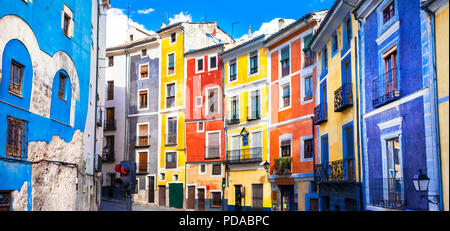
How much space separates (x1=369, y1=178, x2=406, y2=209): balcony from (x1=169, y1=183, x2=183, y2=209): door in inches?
919

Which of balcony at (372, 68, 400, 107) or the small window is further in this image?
the small window

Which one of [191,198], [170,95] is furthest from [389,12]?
[170,95]

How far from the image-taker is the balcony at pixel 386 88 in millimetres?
13805

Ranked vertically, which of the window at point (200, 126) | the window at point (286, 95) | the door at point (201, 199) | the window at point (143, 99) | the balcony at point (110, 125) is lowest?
the door at point (201, 199)

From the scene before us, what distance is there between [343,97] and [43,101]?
11292mm

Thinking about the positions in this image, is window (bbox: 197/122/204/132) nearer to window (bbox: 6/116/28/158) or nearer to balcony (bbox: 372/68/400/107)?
window (bbox: 6/116/28/158)

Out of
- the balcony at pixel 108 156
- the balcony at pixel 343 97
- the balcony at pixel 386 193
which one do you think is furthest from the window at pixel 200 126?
the balcony at pixel 386 193

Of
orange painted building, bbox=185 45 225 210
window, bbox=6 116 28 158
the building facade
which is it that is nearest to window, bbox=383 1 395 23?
the building facade

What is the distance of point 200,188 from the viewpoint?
36.9 metres

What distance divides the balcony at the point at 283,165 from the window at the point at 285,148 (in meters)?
0.49

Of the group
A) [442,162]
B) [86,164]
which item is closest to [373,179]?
[442,162]

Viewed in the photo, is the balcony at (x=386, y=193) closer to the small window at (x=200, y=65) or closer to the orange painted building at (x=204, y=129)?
the orange painted building at (x=204, y=129)

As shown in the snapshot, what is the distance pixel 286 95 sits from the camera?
99.2 feet

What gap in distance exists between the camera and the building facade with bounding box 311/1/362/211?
1794 cm
